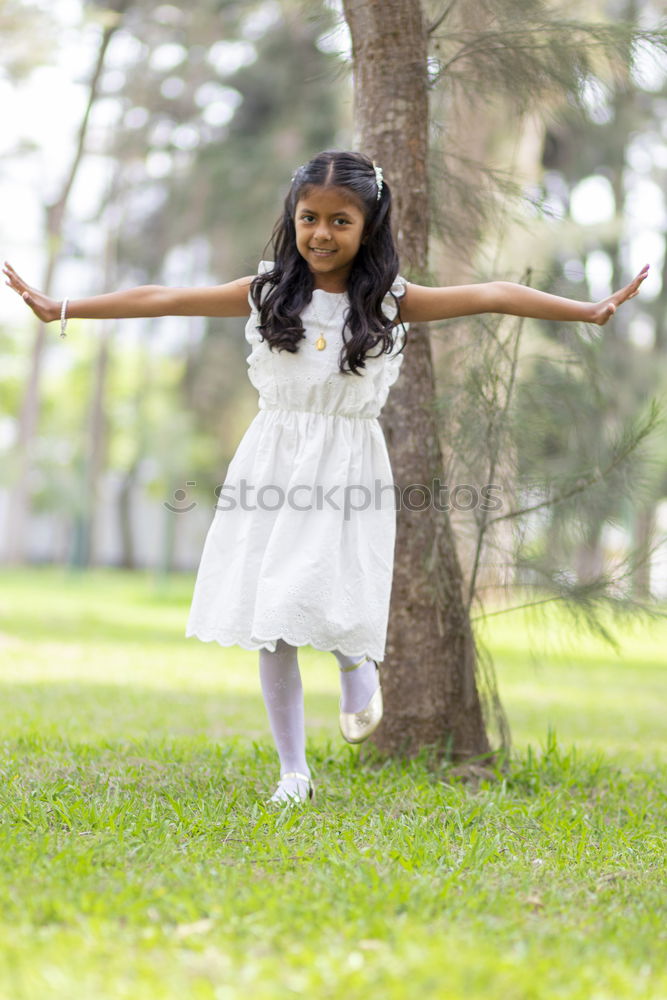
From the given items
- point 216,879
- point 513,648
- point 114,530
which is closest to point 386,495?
point 216,879

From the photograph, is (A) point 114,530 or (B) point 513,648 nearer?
(B) point 513,648

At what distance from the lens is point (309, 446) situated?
9.46ft

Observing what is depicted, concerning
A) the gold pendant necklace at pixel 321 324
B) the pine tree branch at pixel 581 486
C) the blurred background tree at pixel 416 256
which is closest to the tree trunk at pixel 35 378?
the blurred background tree at pixel 416 256

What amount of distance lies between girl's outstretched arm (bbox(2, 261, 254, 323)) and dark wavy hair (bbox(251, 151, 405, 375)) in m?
0.07

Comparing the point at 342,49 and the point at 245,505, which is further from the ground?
the point at 342,49

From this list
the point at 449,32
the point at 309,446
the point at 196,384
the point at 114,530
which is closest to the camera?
the point at 309,446

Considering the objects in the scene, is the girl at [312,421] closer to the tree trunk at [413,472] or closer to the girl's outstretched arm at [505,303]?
the girl's outstretched arm at [505,303]

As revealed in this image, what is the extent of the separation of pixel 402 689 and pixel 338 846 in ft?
3.78

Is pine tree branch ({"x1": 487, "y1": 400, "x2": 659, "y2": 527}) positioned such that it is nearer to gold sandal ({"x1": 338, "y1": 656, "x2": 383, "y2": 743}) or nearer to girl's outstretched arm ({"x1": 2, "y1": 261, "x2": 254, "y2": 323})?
gold sandal ({"x1": 338, "y1": 656, "x2": 383, "y2": 743})

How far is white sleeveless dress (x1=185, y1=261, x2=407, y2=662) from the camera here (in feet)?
9.22

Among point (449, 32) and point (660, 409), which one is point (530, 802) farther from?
point (449, 32)

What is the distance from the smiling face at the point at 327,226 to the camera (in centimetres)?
282

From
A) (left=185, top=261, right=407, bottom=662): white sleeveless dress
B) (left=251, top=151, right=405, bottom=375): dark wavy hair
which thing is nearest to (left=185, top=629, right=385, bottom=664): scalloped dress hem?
(left=185, top=261, right=407, bottom=662): white sleeveless dress

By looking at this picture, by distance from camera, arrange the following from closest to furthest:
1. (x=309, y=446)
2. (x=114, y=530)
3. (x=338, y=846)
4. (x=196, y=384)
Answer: (x=338, y=846)
(x=309, y=446)
(x=196, y=384)
(x=114, y=530)
